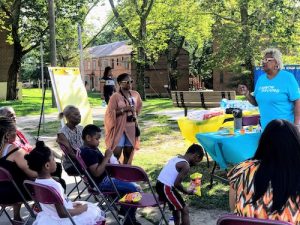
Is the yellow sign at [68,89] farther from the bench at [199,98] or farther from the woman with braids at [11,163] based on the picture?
the bench at [199,98]

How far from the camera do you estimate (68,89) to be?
8805 mm

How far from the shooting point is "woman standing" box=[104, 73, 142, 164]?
6.85 m

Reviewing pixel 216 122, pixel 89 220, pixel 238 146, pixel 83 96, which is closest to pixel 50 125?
pixel 83 96

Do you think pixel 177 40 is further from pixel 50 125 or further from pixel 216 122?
pixel 216 122

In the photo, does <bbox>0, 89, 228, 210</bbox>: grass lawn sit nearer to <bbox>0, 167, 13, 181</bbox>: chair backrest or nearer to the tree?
<bbox>0, 167, 13, 181</bbox>: chair backrest

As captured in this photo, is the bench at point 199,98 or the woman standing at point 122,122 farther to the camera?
the bench at point 199,98

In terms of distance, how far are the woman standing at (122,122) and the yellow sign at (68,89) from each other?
1.73 m

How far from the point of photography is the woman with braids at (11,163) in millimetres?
4398

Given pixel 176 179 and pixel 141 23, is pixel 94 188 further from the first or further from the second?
pixel 141 23

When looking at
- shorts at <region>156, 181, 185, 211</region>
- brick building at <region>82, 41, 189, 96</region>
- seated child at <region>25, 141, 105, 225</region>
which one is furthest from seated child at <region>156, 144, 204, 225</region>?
brick building at <region>82, 41, 189, 96</region>

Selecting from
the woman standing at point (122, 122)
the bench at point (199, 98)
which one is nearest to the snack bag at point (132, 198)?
the woman standing at point (122, 122)

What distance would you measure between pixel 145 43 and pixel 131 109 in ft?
73.1

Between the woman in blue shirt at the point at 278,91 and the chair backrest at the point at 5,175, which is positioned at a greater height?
the woman in blue shirt at the point at 278,91

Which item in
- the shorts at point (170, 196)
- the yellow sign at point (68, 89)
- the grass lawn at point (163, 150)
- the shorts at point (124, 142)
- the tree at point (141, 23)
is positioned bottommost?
the grass lawn at point (163, 150)
